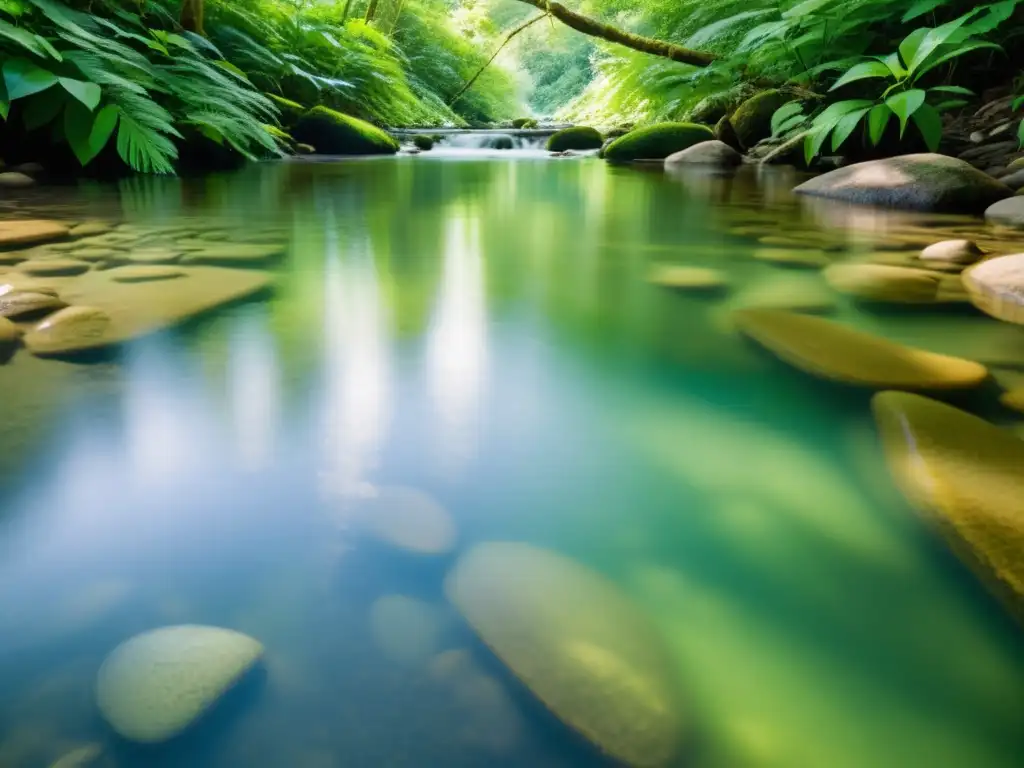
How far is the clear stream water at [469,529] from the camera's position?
52 cm

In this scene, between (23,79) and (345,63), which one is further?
(345,63)

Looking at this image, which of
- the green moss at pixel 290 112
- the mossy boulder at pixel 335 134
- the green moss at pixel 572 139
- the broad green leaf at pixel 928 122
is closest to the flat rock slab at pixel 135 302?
the broad green leaf at pixel 928 122

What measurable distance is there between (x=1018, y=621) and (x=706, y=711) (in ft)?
1.00

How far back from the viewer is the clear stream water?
0.52 m

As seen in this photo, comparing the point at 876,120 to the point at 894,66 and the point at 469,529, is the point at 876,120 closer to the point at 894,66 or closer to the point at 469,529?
the point at 894,66

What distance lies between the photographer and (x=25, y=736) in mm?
500

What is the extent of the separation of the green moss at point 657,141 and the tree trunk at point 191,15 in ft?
14.1

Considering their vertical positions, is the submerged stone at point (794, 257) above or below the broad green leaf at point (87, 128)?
below

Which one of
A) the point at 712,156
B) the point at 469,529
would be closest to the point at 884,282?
the point at 469,529

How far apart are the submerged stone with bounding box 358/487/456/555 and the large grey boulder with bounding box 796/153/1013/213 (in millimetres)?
3547

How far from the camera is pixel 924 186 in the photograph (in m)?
3.54

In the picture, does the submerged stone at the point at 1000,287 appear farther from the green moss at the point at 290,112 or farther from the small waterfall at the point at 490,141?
the small waterfall at the point at 490,141

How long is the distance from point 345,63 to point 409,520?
9.76m

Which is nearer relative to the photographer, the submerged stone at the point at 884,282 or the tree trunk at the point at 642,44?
the submerged stone at the point at 884,282
